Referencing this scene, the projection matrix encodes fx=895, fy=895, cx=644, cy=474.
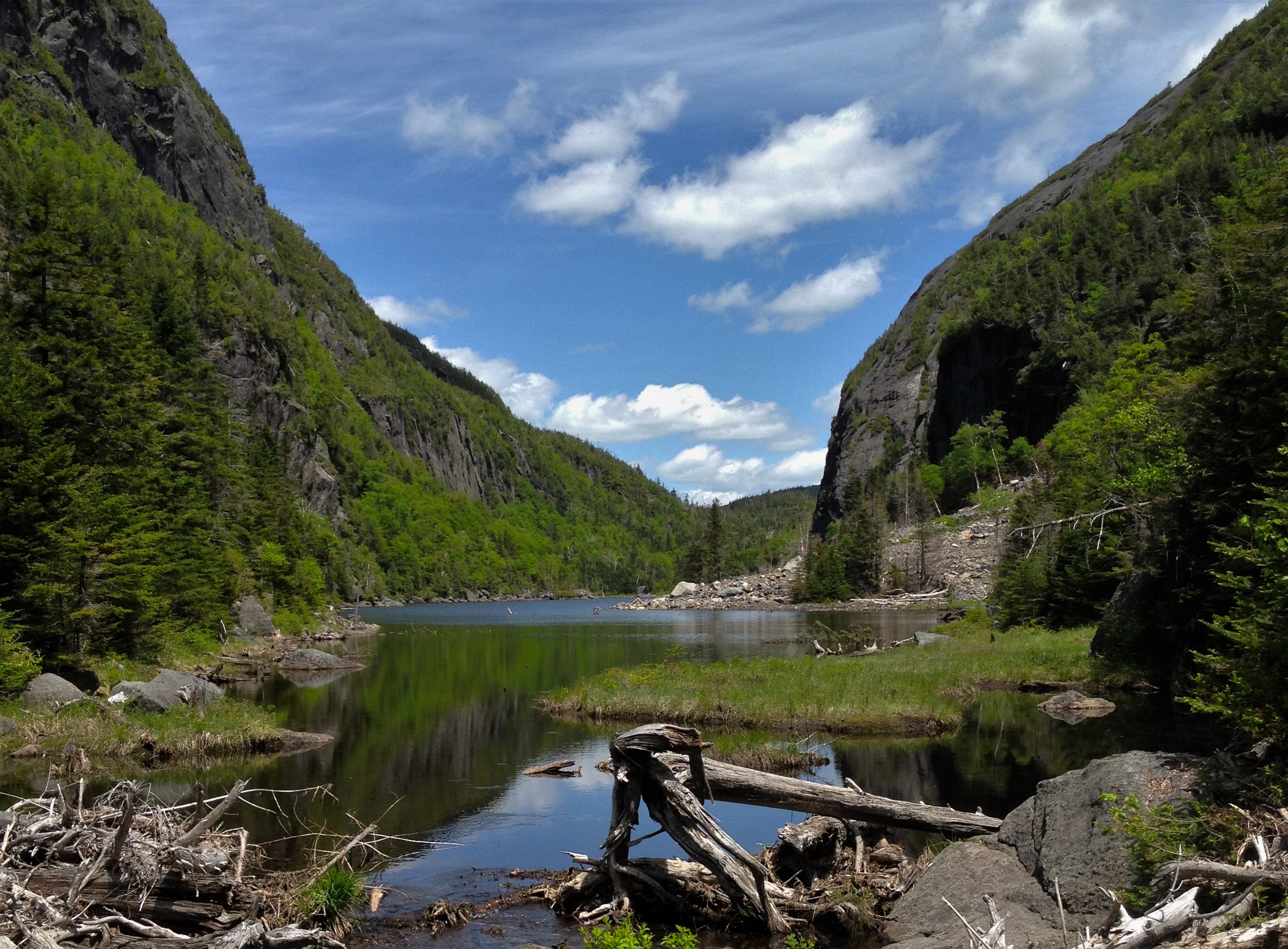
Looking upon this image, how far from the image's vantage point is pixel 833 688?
32844 millimetres

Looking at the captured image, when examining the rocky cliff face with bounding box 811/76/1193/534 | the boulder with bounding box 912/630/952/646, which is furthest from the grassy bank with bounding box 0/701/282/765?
the rocky cliff face with bounding box 811/76/1193/534

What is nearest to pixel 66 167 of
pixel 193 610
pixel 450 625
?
pixel 450 625

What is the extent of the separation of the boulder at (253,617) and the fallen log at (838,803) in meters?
53.0

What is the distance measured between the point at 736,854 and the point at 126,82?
206 meters

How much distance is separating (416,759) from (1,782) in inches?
404

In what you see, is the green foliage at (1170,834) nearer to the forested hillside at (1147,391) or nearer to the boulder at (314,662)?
the forested hillside at (1147,391)

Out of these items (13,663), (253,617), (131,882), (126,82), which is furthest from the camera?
(126,82)

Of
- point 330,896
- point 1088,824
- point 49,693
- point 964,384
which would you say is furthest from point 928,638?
point 964,384

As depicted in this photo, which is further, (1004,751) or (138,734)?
(1004,751)

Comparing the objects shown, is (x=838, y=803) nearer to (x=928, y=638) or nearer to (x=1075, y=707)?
(x=1075, y=707)

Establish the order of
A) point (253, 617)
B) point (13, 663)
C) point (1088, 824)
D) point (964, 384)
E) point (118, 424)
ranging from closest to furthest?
point (1088, 824), point (13, 663), point (118, 424), point (253, 617), point (964, 384)

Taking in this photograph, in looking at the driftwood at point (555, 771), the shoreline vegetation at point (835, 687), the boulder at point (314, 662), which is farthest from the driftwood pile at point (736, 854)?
the boulder at point (314, 662)

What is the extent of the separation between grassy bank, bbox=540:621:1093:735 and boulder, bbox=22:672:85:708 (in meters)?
16.4

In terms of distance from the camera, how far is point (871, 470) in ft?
569
